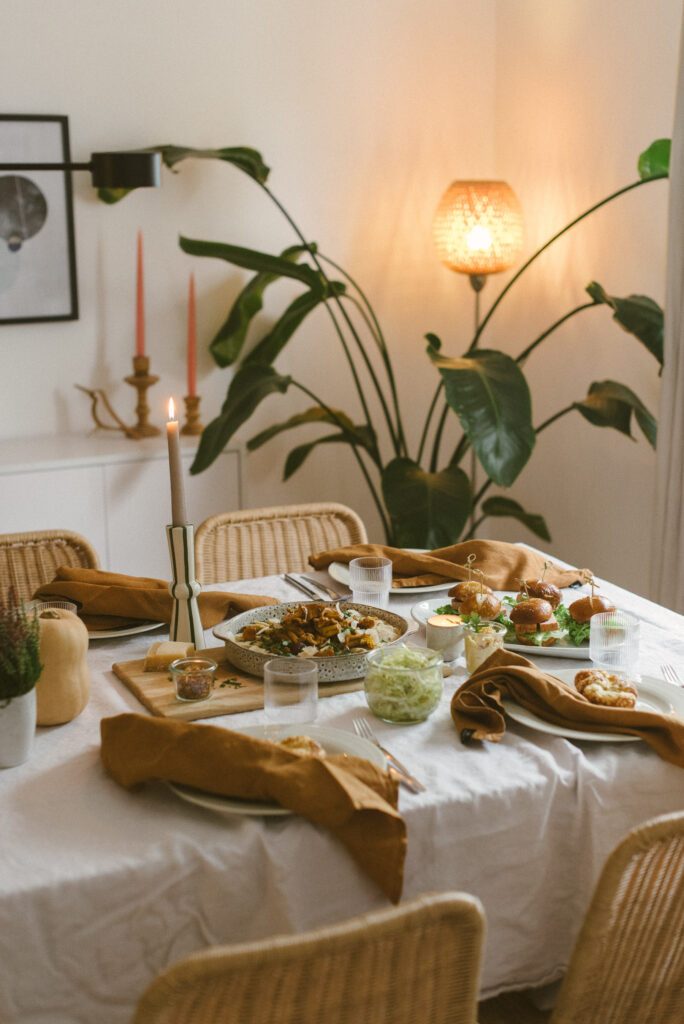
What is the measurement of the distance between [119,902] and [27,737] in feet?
1.00

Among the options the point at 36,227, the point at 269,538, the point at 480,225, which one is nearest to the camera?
the point at 269,538

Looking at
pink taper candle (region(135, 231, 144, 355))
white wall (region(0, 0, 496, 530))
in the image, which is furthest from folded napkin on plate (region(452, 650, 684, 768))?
pink taper candle (region(135, 231, 144, 355))

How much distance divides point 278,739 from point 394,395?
2.30 m

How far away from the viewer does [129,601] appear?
6.26ft

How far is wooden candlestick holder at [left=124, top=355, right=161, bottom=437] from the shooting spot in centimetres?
364

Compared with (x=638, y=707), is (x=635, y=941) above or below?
below

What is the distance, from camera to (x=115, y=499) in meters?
3.41

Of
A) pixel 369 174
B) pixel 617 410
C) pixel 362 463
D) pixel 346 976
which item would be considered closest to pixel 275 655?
pixel 346 976

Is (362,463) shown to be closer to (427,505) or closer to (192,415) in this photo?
(192,415)

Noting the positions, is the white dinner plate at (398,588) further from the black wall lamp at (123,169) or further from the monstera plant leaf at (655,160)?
the monstera plant leaf at (655,160)

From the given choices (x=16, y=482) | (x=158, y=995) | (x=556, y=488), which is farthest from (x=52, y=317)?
(x=158, y=995)

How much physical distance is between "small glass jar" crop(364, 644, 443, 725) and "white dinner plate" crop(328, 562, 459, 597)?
1.73 ft

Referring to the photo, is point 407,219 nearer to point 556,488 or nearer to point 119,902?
point 556,488

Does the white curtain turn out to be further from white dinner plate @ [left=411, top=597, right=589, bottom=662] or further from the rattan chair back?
the rattan chair back
